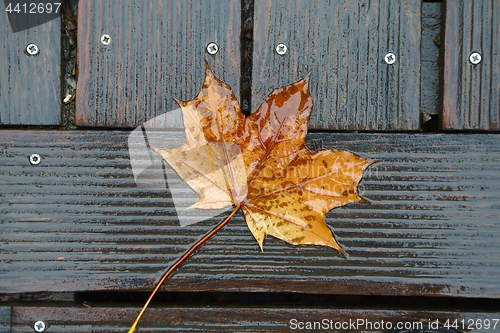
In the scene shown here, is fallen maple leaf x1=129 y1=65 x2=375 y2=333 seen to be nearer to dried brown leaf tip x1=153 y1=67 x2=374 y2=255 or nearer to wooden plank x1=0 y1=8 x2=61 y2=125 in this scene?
dried brown leaf tip x1=153 y1=67 x2=374 y2=255

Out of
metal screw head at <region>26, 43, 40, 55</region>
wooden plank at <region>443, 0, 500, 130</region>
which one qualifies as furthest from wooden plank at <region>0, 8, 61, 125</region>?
wooden plank at <region>443, 0, 500, 130</region>

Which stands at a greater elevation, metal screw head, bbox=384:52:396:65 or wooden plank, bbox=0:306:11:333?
metal screw head, bbox=384:52:396:65

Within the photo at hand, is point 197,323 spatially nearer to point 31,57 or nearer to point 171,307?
point 171,307

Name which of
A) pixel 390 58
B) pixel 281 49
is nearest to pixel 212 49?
pixel 281 49

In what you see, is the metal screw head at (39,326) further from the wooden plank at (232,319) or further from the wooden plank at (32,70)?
the wooden plank at (32,70)

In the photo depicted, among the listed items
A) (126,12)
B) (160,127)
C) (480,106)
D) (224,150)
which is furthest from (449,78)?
(126,12)

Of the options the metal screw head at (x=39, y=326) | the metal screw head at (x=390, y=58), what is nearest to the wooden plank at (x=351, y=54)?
the metal screw head at (x=390, y=58)
